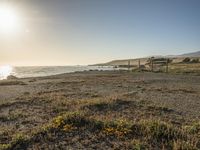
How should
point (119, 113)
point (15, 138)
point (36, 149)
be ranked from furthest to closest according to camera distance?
point (119, 113)
point (15, 138)
point (36, 149)

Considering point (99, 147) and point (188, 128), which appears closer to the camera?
point (99, 147)

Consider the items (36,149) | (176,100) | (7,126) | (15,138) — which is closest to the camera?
(36,149)

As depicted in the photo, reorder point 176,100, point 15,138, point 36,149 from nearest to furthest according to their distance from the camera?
point 36,149, point 15,138, point 176,100

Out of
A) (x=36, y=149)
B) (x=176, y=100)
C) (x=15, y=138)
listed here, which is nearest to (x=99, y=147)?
(x=36, y=149)

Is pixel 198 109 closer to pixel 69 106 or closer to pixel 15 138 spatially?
pixel 69 106

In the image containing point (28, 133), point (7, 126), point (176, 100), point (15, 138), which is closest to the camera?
point (15, 138)

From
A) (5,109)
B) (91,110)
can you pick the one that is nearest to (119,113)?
(91,110)

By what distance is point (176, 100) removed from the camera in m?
17.1

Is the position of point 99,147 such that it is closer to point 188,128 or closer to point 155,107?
point 188,128

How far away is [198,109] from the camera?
1395 centimetres

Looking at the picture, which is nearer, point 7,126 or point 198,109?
point 7,126

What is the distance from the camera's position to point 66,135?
27.6ft

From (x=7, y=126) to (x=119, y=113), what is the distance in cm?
493

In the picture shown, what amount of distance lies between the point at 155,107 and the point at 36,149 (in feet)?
25.7
